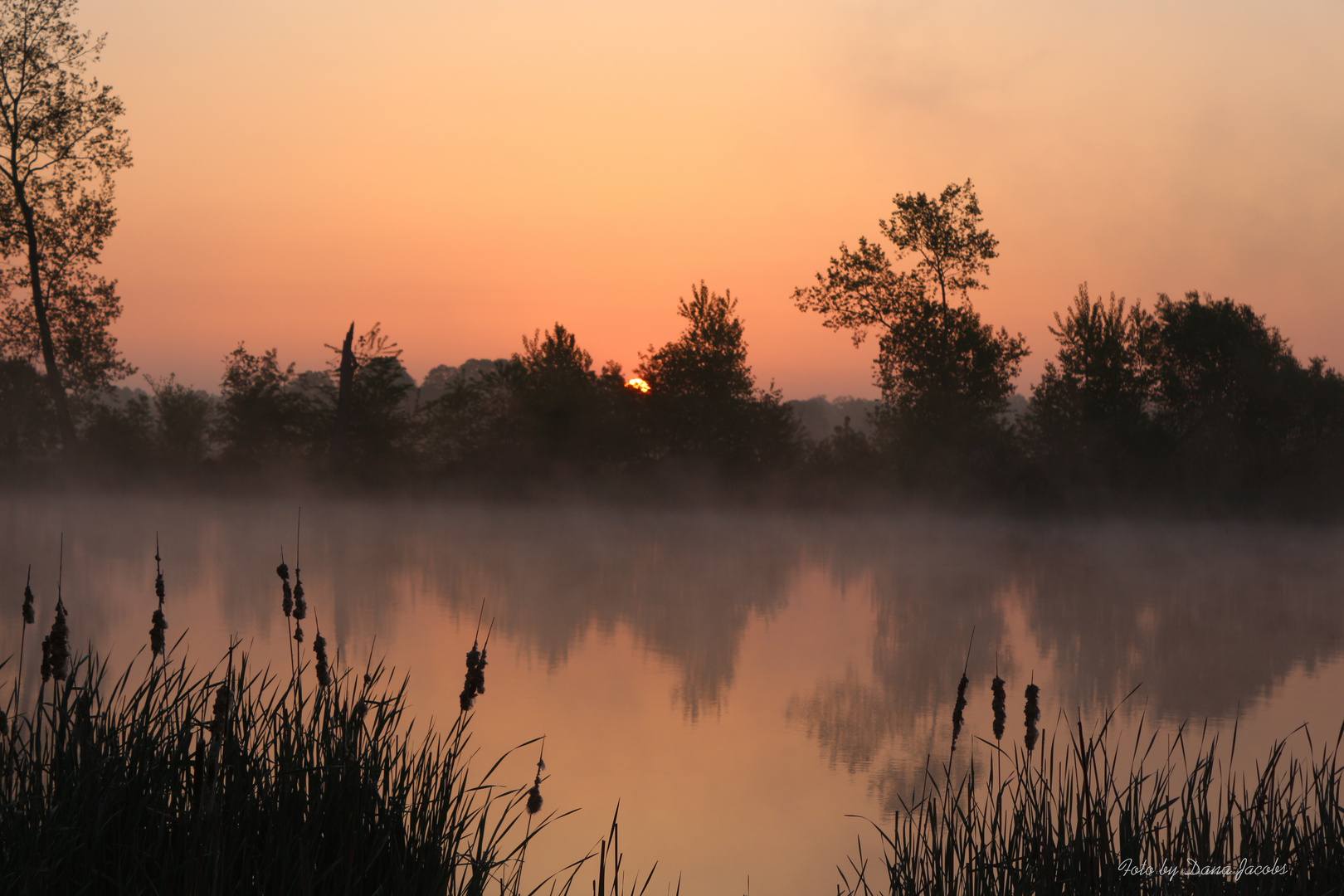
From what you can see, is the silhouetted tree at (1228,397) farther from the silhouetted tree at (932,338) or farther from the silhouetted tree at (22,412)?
the silhouetted tree at (22,412)

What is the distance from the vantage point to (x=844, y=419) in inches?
1096

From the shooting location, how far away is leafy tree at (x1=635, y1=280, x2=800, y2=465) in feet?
95.0

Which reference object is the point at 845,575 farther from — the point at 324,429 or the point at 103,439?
the point at 103,439

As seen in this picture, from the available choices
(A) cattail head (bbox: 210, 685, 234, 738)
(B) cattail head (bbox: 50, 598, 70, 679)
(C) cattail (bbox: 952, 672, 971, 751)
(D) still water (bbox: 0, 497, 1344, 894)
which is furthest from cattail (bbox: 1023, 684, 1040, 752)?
(B) cattail head (bbox: 50, 598, 70, 679)

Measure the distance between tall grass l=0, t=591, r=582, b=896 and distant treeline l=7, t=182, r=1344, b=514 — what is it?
24882 millimetres

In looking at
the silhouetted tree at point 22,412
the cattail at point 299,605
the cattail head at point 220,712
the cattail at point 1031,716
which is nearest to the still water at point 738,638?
the cattail at point 1031,716

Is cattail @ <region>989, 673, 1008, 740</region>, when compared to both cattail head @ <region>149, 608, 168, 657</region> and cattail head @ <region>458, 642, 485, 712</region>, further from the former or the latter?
Answer: cattail head @ <region>149, 608, 168, 657</region>

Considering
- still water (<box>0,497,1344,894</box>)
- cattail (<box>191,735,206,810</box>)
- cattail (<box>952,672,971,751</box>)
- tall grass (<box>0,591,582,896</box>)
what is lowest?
still water (<box>0,497,1344,894</box>)

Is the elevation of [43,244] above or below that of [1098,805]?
above

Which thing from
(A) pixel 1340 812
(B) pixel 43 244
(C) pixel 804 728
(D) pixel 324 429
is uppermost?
(B) pixel 43 244

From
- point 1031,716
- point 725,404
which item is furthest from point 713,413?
point 1031,716

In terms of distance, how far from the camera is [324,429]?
2753 cm

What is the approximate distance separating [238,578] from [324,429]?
13668 millimetres

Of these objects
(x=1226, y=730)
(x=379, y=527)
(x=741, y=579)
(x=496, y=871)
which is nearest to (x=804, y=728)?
(x=1226, y=730)
